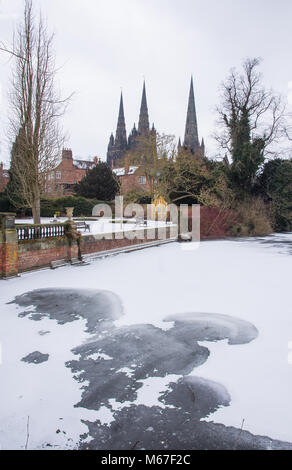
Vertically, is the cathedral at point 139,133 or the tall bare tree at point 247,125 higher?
the cathedral at point 139,133

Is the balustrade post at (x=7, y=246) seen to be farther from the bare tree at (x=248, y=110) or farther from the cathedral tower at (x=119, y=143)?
the cathedral tower at (x=119, y=143)

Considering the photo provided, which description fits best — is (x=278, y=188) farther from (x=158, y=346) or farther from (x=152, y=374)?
(x=152, y=374)

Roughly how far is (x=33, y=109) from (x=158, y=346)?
13006 mm

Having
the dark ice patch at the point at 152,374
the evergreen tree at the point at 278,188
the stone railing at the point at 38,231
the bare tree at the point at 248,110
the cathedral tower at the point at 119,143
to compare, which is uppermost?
the cathedral tower at the point at 119,143

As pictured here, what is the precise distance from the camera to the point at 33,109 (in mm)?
13656

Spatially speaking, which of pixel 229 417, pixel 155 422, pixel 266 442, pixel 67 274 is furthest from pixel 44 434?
pixel 67 274

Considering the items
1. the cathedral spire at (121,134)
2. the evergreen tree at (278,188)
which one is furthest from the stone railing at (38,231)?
the cathedral spire at (121,134)

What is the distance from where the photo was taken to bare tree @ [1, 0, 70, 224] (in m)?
13.4

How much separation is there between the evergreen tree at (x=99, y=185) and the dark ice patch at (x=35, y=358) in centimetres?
3311

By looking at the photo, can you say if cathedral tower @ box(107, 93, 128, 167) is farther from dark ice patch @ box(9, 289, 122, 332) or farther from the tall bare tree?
dark ice patch @ box(9, 289, 122, 332)

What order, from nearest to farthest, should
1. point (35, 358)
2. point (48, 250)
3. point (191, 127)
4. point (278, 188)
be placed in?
point (35, 358), point (48, 250), point (278, 188), point (191, 127)

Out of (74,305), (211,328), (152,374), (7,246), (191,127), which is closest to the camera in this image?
(152,374)

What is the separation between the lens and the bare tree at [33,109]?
13.4m

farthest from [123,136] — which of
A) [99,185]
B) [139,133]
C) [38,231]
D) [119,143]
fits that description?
[38,231]
